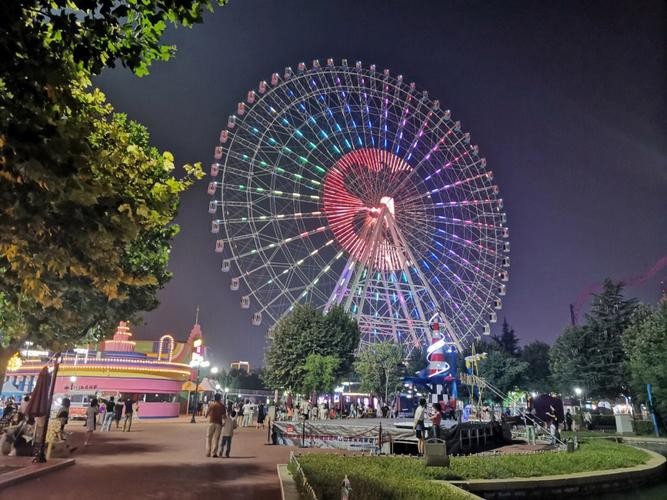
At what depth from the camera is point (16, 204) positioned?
19.3 ft

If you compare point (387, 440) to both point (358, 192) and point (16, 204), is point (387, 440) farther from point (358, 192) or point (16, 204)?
point (358, 192)

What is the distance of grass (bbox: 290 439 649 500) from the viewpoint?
8781 millimetres

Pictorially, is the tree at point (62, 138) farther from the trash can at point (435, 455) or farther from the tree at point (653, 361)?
the tree at point (653, 361)

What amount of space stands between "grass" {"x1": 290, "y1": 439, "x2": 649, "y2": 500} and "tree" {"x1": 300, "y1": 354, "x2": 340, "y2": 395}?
1101 inches

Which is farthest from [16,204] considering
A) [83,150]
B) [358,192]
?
[358,192]

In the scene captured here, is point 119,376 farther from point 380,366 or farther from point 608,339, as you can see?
point 608,339

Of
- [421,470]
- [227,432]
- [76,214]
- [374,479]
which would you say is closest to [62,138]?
[76,214]

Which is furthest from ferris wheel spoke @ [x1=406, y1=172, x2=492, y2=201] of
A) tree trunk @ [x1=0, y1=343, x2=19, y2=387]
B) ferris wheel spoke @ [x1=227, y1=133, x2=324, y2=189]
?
tree trunk @ [x1=0, y1=343, x2=19, y2=387]

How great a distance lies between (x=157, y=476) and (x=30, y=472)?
8.94 feet

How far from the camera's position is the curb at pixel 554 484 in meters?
11.4

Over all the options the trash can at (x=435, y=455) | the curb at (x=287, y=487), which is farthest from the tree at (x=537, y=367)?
the curb at (x=287, y=487)

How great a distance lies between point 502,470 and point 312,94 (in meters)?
34.3

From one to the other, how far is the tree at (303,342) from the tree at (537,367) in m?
36.1

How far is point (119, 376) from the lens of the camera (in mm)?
48500
